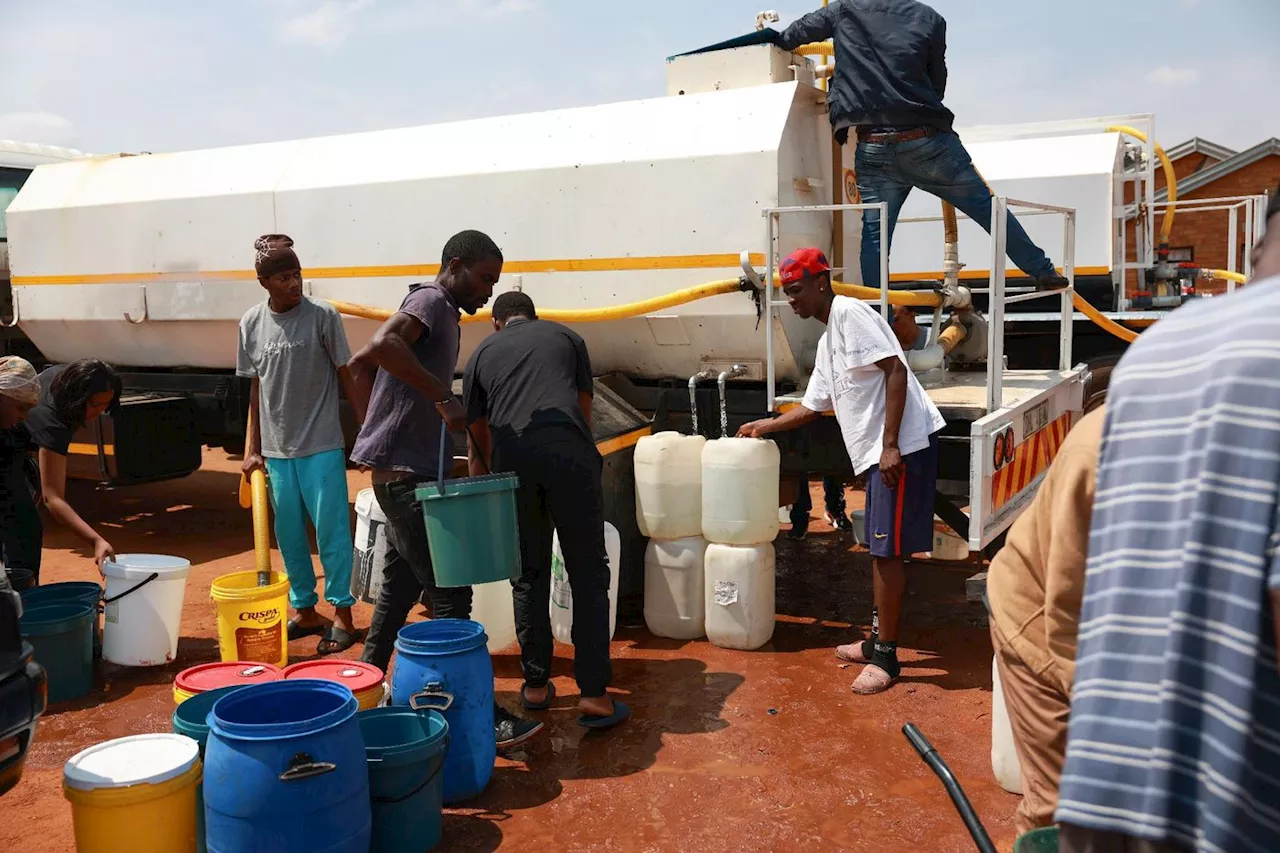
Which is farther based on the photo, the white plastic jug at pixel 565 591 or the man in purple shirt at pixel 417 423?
the white plastic jug at pixel 565 591

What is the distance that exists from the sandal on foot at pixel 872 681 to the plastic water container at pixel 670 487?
1106 millimetres

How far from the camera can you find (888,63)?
5.52 meters

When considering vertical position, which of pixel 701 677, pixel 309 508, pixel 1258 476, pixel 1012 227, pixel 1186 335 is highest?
pixel 1012 227

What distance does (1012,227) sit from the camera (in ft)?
19.7

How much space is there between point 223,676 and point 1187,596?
130 inches

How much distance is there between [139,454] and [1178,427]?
756 centimetres

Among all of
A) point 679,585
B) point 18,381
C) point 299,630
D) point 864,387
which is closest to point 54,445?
point 18,381

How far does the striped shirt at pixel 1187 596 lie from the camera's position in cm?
123

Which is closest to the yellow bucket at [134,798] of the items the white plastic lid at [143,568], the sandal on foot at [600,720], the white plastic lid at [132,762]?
the white plastic lid at [132,762]

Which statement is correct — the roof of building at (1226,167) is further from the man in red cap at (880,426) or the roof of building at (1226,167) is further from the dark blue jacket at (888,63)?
the man in red cap at (880,426)

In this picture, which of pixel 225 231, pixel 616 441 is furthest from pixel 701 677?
pixel 225 231

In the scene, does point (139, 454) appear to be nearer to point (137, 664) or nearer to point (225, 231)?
point (225, 231)

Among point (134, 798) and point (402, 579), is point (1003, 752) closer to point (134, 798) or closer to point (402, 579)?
point (402, 579)

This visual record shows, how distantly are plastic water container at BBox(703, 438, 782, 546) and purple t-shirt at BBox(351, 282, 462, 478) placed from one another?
1452 mm
